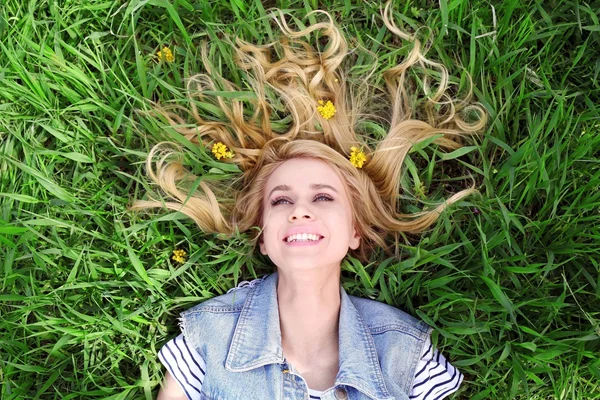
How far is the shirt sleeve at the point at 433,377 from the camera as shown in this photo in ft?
8.77

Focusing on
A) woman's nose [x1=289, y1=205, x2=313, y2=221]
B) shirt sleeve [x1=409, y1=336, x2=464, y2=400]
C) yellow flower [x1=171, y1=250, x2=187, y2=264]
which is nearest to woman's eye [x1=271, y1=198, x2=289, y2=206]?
woman's nose [x1=289, y1=205, x2=313, y2=221]

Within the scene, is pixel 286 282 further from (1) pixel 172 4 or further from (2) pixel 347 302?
(1) pixel 172 4

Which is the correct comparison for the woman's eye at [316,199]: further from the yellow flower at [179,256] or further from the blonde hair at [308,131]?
the yellow flower at [179,256]

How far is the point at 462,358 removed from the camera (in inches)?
113

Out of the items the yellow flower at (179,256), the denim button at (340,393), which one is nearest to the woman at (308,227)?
the denim button at (340,393)

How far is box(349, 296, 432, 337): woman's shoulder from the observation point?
9.04 ft

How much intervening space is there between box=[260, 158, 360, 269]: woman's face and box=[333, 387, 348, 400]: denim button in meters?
0.51

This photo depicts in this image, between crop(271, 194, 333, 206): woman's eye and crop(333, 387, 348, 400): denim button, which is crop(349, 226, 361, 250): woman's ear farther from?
crop(333, 387, 348, 400): denim button

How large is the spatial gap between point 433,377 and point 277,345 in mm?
686

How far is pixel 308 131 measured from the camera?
290cm

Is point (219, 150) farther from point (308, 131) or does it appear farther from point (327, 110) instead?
point (327, 110)

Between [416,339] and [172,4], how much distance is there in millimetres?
1916

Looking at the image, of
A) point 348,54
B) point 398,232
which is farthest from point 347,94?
point 398,232

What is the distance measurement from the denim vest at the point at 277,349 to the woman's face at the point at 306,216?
0.87 feet
